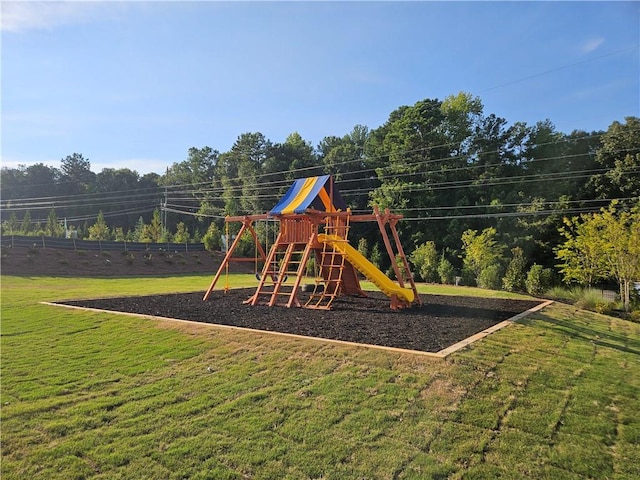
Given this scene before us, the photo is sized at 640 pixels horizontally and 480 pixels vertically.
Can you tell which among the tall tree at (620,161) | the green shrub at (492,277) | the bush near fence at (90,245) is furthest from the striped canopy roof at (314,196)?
the tall tree at (620,161)

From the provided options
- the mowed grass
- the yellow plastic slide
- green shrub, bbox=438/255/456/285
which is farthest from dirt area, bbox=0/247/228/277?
the mowed grass

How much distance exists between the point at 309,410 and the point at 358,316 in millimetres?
5353

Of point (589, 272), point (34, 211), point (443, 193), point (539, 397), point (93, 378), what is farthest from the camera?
point (34, 211)

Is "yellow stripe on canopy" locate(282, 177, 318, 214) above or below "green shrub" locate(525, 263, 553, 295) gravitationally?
above

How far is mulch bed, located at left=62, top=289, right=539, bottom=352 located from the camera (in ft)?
23.5

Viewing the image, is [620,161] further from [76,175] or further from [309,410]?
[76,175]

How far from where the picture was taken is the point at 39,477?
313 cm

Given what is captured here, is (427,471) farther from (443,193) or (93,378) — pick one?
(443,193)

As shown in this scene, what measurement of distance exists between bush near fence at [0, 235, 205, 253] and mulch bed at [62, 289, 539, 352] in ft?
52.9

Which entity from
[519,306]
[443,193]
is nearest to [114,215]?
[443,193]

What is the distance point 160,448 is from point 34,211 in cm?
6073

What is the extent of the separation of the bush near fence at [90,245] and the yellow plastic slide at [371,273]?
19.5m

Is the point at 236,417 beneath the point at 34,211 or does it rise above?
beneath

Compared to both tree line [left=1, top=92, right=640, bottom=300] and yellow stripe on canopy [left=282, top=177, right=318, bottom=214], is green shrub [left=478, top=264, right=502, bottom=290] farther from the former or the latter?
yellow stripe on canopy [left=282, top=177, right=318, bottom=214]
